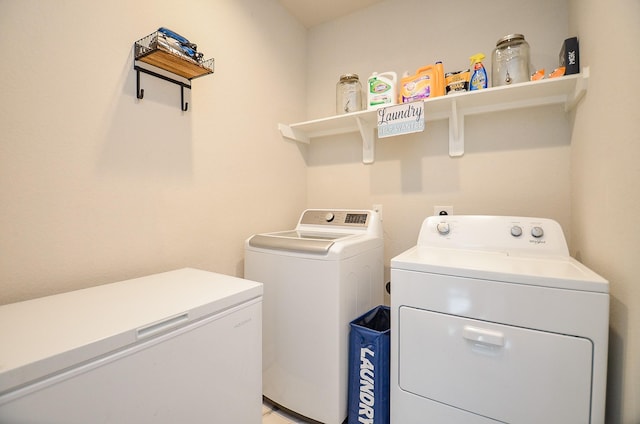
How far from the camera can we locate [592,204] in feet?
3.69

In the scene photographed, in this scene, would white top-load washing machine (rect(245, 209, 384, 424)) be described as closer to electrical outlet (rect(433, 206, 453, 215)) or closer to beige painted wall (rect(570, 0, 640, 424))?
electrical outlet (rect(433, 206, 453, 215))

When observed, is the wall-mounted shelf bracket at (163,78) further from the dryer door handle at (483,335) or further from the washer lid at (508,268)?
the dryer door handle at (483,335)

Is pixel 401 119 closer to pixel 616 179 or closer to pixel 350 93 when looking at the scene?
pixel 350 93

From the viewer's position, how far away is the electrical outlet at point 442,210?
5.65 feet

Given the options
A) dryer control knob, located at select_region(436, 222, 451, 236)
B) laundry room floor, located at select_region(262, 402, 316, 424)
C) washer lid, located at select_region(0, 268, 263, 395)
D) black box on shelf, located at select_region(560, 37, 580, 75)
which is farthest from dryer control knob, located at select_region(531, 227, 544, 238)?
laundry room floor, located at select_region(262, 402, 316, 424)

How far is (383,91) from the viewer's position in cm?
171

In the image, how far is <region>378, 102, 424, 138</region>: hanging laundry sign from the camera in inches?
61.4

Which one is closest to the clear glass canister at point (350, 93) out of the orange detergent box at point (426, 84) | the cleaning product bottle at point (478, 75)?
the orange detergent box at point (426, 84)

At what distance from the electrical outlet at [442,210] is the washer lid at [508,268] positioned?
0.46 metres

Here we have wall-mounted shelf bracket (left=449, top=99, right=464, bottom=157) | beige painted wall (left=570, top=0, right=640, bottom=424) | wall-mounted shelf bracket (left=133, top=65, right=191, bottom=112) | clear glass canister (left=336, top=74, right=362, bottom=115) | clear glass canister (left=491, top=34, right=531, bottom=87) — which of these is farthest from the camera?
clear glass canister (left=336, top=74, right=362, bottom=115)

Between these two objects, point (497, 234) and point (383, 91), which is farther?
point (383, 91)

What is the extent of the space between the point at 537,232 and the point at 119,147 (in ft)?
6.08

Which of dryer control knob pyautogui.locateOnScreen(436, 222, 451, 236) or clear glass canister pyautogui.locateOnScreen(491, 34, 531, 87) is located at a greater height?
clear glass canister pyautogui.locateOnScreen(491, 34, 531, 87)

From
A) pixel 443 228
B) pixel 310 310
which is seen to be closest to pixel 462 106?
pixel 443 228
